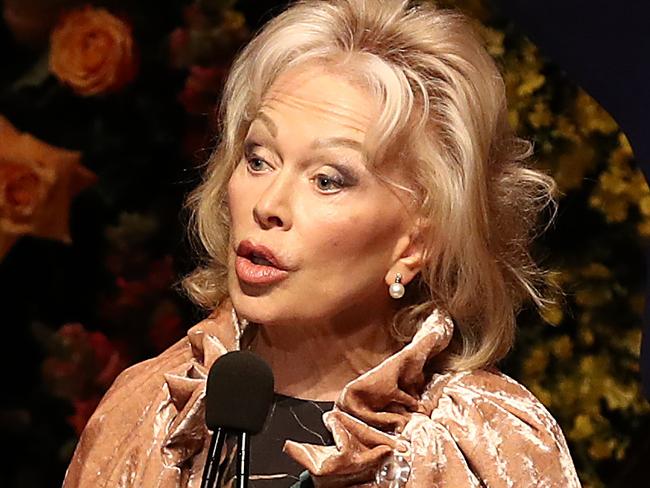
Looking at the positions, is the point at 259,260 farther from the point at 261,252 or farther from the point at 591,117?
the point at 591,117

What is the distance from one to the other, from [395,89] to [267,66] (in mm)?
151

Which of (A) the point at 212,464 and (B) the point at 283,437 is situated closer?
(A) the point at 212,464

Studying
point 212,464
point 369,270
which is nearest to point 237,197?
point 369,270

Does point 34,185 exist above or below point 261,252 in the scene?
below

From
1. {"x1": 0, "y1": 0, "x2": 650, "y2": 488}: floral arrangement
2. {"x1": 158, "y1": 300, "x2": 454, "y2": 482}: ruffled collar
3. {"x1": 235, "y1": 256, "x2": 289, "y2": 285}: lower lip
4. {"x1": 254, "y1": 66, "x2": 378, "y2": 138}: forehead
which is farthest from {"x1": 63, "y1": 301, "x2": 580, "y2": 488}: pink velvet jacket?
{"x1": 0, "y1": 0, "x2": 650, "y2": 488}: floral arrangement

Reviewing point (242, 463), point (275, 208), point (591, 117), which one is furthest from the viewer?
point (591, 117)

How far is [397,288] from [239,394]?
1.16 ft

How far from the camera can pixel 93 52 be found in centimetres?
239

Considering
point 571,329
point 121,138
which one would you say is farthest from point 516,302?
point 121,138

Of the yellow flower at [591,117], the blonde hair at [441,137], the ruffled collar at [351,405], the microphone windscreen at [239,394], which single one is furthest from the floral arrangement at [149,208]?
the microphone windscreen at [239,394]

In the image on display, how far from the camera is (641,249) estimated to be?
2314 millimetres

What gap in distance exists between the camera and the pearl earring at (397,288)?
1616mm

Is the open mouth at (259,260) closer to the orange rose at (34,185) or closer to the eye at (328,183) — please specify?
the eye at (328,183)

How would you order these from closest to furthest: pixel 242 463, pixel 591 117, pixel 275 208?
pixel 242 463 < pixel 275 208 < pixel 591 117
